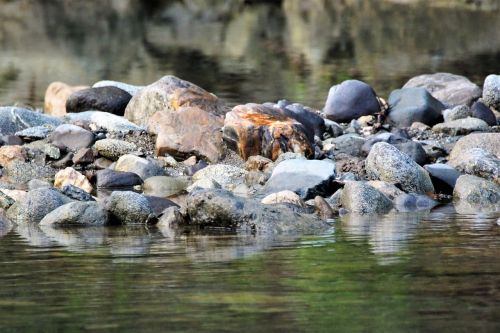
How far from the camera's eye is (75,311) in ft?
21.4

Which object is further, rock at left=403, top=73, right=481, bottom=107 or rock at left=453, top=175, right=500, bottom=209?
Result: rock at left=403, top=73, right=481, bottom=107

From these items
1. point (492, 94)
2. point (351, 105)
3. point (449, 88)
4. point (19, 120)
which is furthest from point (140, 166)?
point (449, 88)

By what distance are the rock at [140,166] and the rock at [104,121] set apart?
1.83 meters

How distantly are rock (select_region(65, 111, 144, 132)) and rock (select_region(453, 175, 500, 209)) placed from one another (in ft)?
17.2

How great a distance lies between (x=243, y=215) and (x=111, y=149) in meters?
5.71

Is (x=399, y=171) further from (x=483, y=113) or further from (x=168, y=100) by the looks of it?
(x=483, y=113)

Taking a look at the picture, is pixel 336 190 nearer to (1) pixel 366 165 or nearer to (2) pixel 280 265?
(1) pixel 366 165

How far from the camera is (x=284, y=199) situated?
39.4 feet

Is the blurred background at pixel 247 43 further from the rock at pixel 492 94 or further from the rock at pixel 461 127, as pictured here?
the rock at pixel 461 127

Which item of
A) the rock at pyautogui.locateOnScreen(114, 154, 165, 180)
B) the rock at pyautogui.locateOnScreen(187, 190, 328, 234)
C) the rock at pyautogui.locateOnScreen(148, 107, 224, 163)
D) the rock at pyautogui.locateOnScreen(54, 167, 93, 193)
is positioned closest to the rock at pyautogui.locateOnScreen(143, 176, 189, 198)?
the rock at pyautogui.locateOnScreen(114, 154, 165, 180)

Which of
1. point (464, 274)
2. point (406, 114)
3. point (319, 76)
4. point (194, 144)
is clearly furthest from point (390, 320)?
point (319, 76)

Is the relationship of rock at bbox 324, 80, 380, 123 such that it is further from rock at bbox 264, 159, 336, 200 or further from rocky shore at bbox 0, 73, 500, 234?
rock at bbox 264, 159, 336, 200

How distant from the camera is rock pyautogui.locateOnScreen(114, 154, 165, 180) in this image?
14773 mm

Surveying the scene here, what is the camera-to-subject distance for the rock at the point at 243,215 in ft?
33.3
